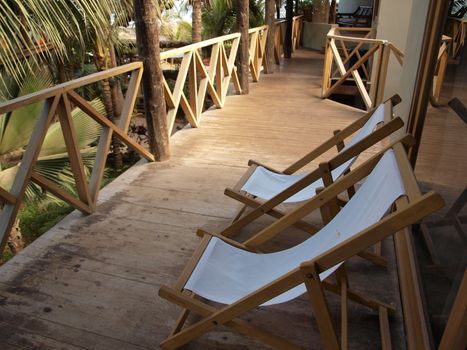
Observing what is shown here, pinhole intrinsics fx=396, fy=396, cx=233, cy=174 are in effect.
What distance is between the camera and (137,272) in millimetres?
2084

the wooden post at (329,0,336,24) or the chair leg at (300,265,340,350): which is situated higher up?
the wooden post at (329,0,336,24)

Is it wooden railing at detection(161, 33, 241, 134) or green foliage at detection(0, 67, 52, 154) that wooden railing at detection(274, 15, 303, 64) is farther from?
green foliage at detection(0, 67, 52, 154)

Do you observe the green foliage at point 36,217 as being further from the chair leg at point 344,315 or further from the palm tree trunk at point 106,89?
the chair leg at point 344,315

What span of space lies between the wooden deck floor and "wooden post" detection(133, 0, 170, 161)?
206 mm

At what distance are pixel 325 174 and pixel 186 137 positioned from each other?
2522 mm

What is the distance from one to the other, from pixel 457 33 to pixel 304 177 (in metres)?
1.23

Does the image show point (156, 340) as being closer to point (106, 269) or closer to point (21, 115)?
point (106, 269)

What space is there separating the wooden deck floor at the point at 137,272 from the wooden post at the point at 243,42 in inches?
109

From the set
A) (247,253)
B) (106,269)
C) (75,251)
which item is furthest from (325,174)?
(75,251)

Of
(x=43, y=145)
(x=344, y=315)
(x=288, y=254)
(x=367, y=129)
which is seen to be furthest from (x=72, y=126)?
(x=344, y=315)

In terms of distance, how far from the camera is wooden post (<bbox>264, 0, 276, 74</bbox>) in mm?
7828

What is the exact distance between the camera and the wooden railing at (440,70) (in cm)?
222

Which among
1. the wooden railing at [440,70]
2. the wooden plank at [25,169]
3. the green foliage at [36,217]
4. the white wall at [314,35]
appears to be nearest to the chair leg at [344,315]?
the wooden railing at [440,70]

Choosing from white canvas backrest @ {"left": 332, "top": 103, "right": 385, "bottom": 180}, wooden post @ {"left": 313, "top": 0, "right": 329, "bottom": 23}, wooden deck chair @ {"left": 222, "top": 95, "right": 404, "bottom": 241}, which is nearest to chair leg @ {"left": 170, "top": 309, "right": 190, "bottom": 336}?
wooden deck chair @ {"left": 222, "top": 95, "right": 404, "bottom": 241}
